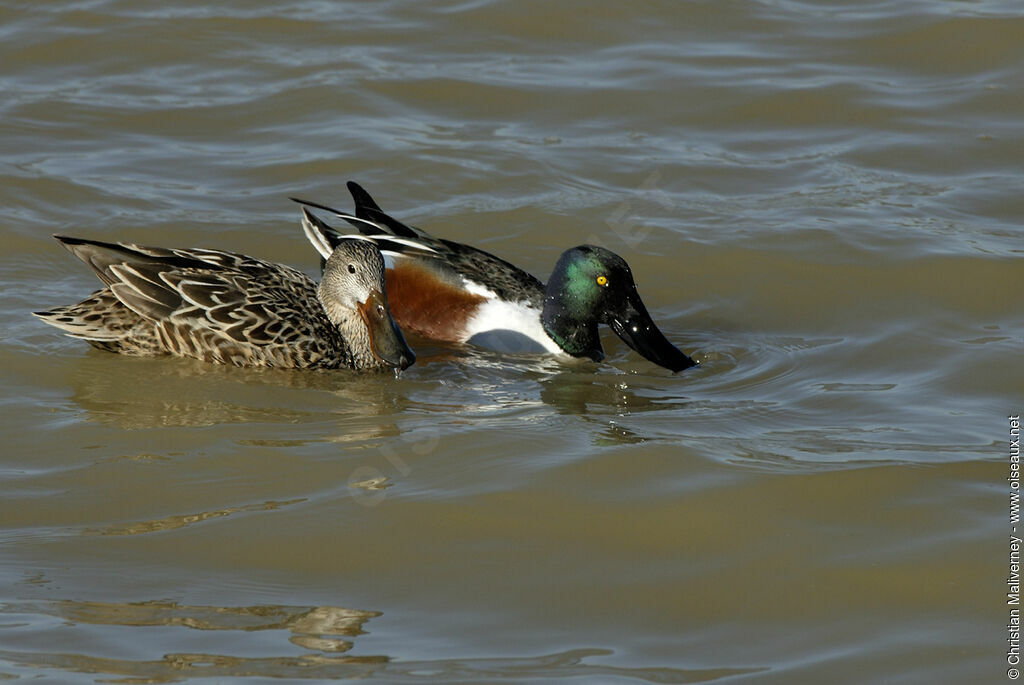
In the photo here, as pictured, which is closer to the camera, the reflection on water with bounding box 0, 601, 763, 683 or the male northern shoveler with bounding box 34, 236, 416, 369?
the reflection on water with bounding box 0, 601, 763, 683

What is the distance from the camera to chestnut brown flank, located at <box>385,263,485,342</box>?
8.49 m

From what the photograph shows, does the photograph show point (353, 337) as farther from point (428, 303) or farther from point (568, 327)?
point (568, 327)

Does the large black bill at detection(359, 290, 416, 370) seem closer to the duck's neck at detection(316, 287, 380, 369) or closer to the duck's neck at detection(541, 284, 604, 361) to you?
the duck's neck at detection(316, 287, 380, 369)

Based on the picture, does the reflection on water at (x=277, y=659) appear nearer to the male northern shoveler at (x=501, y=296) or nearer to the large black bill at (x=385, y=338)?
the large black bill at (x=385, y=338)

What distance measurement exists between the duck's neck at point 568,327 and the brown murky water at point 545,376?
27 centimetres

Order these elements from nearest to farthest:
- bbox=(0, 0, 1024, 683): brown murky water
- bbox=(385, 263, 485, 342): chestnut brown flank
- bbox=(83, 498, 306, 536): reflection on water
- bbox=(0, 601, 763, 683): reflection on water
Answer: bbox=(0, 601, 763, 683): reflection on water
bbox=(0, 0, 1024, 683): brown murky water
bbox=(83, 498, 306, 536): reflection on water
bbox=(385, 263, 485, 342): chestnut brown flank

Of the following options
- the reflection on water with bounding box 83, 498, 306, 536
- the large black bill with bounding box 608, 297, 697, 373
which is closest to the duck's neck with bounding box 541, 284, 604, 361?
the large black bill with bounding box 608, 297, 697, 373

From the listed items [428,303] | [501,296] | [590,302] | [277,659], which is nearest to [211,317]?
[428,303]

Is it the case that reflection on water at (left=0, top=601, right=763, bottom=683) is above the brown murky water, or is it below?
below

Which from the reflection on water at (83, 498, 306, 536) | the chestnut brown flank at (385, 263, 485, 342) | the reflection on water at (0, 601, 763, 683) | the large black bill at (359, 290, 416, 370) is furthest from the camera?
the chestnut brown flank at (385, 263, 485, 342)

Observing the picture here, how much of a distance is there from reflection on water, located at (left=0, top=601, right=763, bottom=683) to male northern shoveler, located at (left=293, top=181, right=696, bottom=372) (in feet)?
11.4

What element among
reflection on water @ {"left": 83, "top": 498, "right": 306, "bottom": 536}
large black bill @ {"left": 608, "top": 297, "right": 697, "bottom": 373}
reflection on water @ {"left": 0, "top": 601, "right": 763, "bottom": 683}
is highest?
large black bill @ {"left": 608, "top": 297, "right": 697, "bottom": 373}

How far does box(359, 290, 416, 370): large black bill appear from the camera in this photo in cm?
775

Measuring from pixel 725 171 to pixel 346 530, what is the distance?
19.0ft
